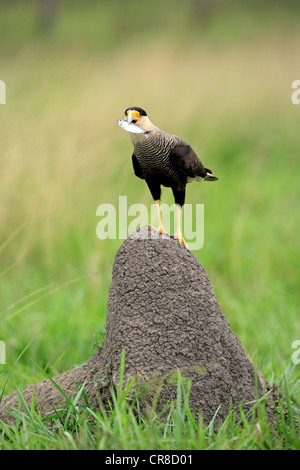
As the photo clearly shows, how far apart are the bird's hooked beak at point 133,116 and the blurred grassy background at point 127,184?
65.1 inches

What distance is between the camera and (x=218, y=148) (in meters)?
10.4

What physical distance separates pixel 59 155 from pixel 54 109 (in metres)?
3.24

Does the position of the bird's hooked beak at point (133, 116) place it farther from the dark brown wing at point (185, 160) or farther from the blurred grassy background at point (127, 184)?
the blurred grassy background at point (127, 184)

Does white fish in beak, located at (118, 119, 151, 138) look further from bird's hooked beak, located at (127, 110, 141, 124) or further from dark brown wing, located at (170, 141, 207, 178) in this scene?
dark brown wing, located at (170, 141, 207, 178)

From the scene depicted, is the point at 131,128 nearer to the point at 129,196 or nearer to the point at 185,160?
the point at 185,160

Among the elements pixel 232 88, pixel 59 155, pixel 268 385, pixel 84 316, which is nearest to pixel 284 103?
pixel 232 88

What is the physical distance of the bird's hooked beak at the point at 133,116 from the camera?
2617 mm

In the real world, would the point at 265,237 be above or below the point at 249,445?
above

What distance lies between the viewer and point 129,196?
8477 mm

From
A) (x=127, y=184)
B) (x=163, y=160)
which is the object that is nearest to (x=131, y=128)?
(x=163, y=160)

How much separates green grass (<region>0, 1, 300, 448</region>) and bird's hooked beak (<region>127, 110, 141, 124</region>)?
1279 millimetres

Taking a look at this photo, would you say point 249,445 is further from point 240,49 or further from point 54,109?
point 240,49

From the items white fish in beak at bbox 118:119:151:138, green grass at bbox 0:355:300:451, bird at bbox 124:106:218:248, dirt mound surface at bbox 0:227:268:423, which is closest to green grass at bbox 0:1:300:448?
green grass at bbox 0:355:300:451

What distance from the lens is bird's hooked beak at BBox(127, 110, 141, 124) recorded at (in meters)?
2.62
